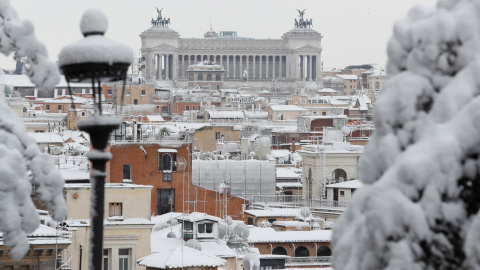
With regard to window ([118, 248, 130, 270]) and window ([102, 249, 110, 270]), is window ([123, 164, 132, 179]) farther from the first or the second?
window ([102, 249, 110, 270])

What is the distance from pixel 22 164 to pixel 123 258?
493 inches

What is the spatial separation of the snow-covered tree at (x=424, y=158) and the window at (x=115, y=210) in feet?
50.6

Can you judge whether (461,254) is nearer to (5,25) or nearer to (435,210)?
(435,210)

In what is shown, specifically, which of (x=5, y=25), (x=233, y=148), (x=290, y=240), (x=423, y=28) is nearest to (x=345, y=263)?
(x=423, y=28)

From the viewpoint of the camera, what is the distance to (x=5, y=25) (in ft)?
26.5

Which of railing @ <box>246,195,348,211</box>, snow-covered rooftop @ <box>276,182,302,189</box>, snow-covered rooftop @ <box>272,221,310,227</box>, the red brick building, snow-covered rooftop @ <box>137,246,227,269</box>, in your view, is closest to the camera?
snow-covered rooftop @ <box>137,246,227,269</box>

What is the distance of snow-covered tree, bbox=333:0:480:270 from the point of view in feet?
16.2

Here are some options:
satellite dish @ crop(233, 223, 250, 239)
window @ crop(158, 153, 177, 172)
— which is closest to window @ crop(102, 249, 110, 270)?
satellite dish @ crop(233, 223, 250, 239)

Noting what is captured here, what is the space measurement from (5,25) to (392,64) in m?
3.42

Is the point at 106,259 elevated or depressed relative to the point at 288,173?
depressed

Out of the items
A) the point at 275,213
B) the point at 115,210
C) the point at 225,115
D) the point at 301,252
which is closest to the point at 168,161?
the point at 275,213

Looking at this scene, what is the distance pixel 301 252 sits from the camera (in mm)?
25688

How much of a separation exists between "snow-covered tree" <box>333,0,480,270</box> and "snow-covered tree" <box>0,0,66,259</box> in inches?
109

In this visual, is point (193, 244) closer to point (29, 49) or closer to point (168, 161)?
point (168, 161)
